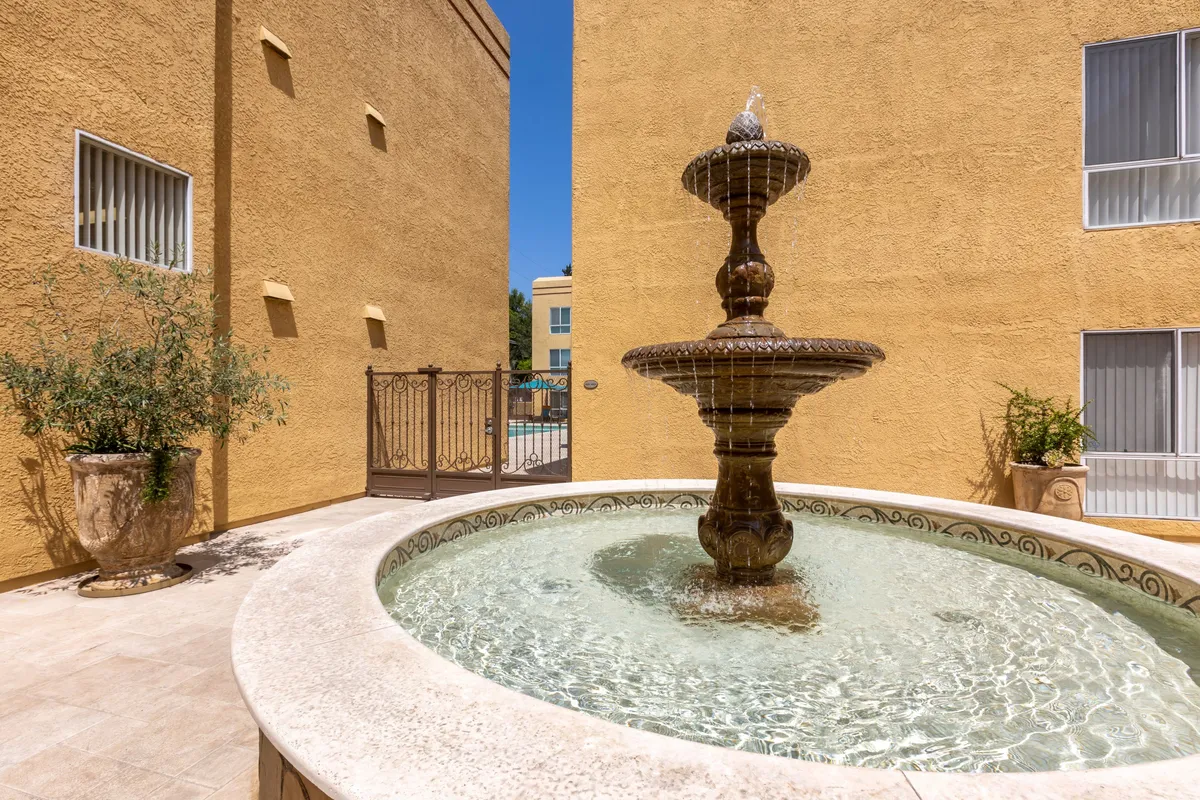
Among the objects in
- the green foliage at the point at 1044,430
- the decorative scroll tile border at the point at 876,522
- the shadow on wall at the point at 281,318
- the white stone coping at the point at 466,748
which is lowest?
the decorative scroll tile border at the point at 876,522

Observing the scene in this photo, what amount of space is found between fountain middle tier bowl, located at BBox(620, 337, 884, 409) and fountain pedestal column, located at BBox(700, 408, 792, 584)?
108mm

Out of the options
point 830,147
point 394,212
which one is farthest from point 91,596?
point 830,147

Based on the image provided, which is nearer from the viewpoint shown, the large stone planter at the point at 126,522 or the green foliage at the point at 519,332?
the large stone planter at the point at 126,522

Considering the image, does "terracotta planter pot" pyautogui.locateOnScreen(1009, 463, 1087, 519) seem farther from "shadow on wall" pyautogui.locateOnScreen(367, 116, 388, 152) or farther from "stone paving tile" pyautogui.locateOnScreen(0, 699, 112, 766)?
"shadow on wall" pyautogui.locateOnScreen(367, 116, 388, 152)

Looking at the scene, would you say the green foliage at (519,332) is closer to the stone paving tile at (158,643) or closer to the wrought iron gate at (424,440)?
the wrought iron gate at (424,440)

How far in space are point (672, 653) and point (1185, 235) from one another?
7468mm

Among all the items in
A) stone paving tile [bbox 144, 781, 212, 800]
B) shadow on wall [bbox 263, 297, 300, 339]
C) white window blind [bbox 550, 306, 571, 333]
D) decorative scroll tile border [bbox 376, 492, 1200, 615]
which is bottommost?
stone paving tile [bbox 144, 781, 212, 800]

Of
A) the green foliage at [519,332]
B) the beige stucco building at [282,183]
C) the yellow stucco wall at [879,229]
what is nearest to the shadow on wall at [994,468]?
the yellow stucco wall at [879,229]

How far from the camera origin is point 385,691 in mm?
1412

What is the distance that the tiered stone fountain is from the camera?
8.59 ft

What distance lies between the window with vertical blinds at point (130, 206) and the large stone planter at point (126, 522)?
2.03 m

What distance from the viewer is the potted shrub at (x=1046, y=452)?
5.58 m

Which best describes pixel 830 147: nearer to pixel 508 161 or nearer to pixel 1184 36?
pixel 1184 36

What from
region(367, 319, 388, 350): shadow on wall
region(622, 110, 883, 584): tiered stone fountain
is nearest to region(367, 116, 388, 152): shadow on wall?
region(367, 319, 388, 350): shadow on wall
